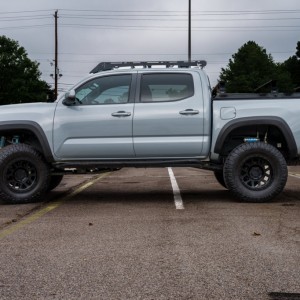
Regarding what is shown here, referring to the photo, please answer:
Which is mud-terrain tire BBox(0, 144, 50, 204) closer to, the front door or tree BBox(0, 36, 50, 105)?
the front door

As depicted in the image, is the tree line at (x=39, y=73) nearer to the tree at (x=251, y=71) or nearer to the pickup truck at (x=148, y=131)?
the tree at (x=251, y=71)

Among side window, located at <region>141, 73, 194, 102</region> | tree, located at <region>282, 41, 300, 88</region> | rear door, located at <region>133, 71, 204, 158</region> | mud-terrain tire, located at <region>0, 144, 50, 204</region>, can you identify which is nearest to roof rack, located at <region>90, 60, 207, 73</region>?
side window, located at <region>141, 73, 194, 102</region>

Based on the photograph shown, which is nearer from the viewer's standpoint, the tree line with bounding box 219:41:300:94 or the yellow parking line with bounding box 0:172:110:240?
the yellow parking line with bounding box 0:172:110:240

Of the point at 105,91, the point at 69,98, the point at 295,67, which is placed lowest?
the point at 69,98

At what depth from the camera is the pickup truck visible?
7988 millimetres

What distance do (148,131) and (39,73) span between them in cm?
7158

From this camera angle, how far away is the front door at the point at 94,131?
802 cm

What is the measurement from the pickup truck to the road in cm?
49

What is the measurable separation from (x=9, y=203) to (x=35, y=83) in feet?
218

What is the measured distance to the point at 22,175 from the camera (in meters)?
8.27

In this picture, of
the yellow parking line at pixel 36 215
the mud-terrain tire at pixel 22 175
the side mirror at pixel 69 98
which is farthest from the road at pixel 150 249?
the side mirror at pixel 69 98

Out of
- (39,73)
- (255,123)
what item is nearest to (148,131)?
(255,123)

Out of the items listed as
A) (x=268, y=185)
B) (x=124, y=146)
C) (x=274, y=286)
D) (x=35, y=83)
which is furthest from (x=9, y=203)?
(x=35, y=83)

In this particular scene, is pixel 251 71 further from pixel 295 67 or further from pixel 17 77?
pixel 17 77
